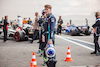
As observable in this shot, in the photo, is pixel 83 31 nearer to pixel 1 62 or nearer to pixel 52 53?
pixel 1 62

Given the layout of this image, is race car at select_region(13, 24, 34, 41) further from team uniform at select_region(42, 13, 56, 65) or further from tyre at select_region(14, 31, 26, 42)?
team uniform at select_region(42, 13, 56, 65)

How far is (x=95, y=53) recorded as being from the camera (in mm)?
7969

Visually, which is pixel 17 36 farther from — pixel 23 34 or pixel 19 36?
pixel 23 34

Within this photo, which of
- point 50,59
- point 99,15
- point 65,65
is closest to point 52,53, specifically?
point 50,59

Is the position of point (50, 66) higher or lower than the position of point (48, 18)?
lower

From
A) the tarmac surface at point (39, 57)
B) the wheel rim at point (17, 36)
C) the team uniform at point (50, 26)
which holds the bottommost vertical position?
the tarmac surface at point (39, 57)

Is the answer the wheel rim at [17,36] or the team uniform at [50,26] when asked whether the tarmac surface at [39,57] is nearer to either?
the team uniform at [50,26]

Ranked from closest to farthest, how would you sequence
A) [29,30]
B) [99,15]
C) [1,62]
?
[1,62] < [99,15] < [29,30]

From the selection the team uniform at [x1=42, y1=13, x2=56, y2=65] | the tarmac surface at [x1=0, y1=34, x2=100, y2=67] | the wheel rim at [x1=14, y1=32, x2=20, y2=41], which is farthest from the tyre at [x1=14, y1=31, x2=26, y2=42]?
the team uniform at [x1=42, y1=13, x2=56, y2=65]

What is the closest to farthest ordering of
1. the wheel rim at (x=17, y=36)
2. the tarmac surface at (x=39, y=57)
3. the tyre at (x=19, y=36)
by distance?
the tarmac surface at (x=39, y=57), the tyre at (x=19, y=36), the wheel rim at (x=17, y=36)

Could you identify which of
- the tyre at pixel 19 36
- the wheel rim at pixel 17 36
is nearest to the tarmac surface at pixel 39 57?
the tyre at pixel 19 36

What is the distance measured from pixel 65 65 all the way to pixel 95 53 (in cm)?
265

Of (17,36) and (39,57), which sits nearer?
(39,57)

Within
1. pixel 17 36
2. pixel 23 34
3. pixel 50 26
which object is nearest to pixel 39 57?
pixel 50 26
